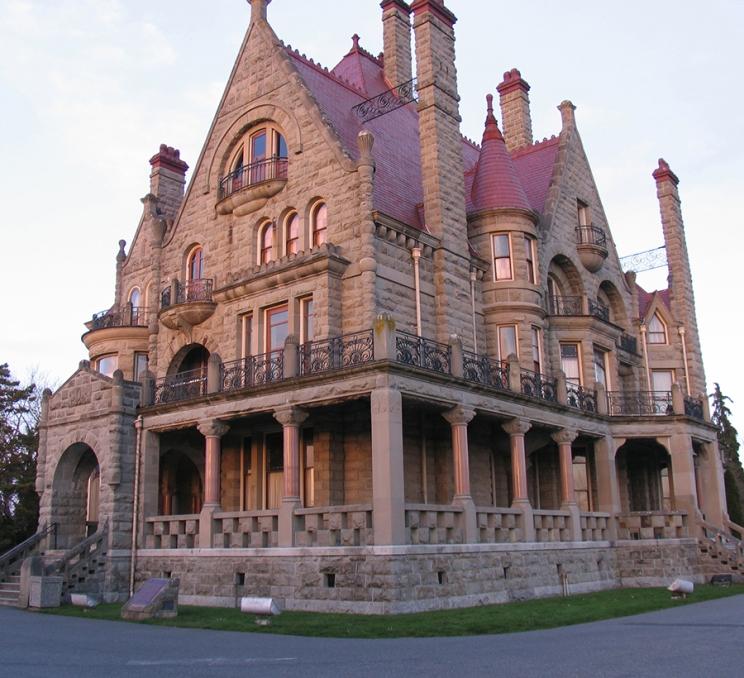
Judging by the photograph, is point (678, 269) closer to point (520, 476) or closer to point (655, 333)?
point (655, 333)

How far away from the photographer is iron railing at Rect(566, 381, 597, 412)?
28.4 metres

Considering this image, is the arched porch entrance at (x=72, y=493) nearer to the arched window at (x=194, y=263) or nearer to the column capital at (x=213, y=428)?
the column capital at (x=213, y=428)

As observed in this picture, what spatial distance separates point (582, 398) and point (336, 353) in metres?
10.3

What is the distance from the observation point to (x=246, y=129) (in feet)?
95.6

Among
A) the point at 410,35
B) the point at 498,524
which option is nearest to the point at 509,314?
the point at 498,524

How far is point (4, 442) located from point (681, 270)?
30234 mm

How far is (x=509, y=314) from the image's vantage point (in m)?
28.2

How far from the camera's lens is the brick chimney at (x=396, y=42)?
3609 centimetres

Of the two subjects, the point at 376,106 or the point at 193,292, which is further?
the point at 376,106

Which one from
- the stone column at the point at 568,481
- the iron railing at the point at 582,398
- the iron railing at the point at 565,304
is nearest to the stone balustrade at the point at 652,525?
the stone column at the point at 568,481

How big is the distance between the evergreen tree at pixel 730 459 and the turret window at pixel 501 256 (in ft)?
47.1

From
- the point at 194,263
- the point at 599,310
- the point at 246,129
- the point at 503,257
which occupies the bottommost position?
the point at 599,310

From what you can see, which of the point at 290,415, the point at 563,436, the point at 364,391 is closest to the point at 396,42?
the point at 563,436

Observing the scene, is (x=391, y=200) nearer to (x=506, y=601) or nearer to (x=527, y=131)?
(x=506, y=601)
